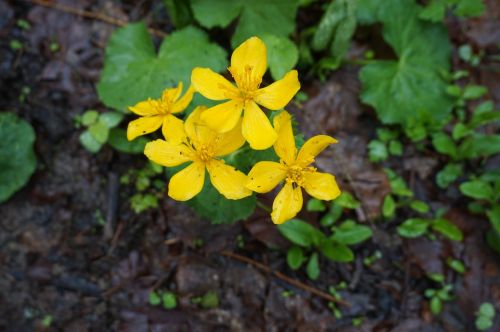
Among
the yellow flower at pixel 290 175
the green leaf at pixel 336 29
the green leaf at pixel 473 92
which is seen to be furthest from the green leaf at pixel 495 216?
the yellow flower at pixel 290 175

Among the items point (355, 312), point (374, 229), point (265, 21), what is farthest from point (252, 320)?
point (265, 21)

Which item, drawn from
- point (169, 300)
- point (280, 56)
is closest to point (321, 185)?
point (280, 56)

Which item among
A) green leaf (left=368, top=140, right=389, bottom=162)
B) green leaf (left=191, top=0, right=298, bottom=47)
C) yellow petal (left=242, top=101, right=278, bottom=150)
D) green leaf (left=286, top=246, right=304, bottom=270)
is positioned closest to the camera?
yellow petal (left=242, top=101, right=278, bottom=150)

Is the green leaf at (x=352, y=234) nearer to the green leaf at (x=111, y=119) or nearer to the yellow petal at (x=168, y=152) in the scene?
the yellow petal at (x=168, y=152)

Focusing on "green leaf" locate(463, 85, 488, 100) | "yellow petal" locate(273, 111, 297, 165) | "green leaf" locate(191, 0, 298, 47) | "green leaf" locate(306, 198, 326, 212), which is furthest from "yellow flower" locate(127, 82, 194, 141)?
"green leaf" locate(463, 85, 488, 100)

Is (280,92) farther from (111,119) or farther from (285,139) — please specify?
(111,119)

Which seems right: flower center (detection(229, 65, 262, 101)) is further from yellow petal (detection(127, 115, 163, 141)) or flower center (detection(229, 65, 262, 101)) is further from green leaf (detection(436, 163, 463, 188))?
green leaf (detection(436, 163, 463, 188))
